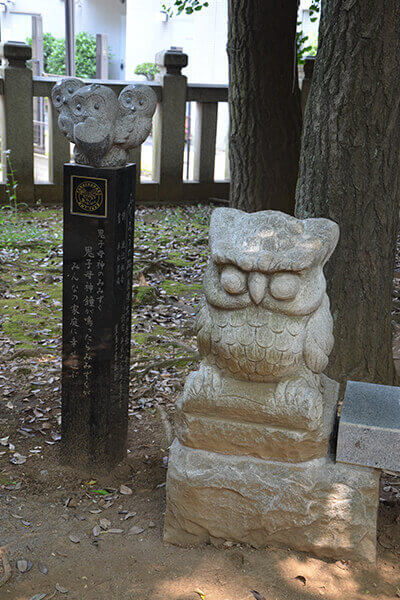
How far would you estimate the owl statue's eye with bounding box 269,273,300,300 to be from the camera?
9.71 feet

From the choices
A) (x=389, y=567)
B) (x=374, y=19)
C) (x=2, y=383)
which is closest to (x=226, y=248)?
(x=389, y=567)

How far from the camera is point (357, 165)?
171 inches

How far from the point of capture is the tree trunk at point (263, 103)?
20.0 ft

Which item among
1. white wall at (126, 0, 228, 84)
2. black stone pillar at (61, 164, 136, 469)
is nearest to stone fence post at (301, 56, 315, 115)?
black stone pillar at (61, 164, 136, 469)

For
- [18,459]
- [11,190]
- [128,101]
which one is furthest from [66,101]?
[11,190]

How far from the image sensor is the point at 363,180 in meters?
4.36

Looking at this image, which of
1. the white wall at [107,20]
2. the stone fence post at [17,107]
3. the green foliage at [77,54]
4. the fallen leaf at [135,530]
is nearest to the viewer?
the fallen leaf at [135,530]

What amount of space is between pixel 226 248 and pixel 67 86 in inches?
58.7

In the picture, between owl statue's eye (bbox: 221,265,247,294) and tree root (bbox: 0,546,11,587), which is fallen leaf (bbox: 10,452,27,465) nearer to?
tree root (bbox: 0,546,11,587)

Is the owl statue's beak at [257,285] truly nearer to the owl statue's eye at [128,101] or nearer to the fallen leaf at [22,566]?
the owl statue's eye at [128,101]

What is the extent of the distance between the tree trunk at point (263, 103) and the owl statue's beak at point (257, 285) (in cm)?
360

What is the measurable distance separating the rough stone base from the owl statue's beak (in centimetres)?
87

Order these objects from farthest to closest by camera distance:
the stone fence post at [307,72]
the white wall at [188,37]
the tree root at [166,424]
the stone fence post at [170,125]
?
the white wall at [188,37] < the stone fence post at [170,125] < the stone fence post at [307,72] < the tree root at [166,424]

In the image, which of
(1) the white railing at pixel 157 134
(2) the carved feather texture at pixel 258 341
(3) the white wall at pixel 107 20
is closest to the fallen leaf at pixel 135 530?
(2) the carved feather texture at pixel 258 341
